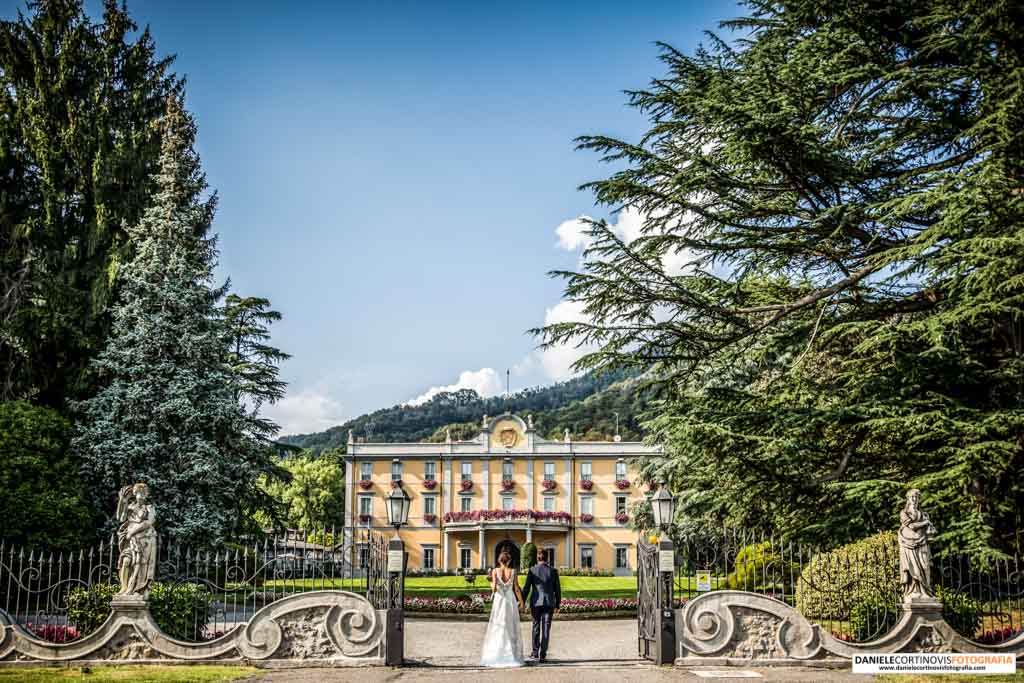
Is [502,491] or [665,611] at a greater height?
[502,491]

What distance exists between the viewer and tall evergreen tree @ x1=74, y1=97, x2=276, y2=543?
20.1 m

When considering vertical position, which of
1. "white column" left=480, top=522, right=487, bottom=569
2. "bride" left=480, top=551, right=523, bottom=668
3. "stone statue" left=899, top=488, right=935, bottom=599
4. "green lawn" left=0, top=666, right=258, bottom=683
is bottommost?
"white column" left=480, top=522, right=487, bottom=569

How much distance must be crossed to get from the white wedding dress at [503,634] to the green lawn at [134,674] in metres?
2.76

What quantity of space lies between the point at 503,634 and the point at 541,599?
688 millimetres

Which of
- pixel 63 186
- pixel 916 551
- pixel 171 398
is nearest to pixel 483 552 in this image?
pixel 171 398

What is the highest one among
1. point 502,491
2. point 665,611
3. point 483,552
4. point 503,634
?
point 502,491

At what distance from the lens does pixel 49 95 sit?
22.1 m

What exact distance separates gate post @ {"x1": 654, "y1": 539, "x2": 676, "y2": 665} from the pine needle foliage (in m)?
2.52

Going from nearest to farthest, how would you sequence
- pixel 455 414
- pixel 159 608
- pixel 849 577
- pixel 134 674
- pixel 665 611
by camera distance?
pixel 134 674
pixel 665 611
pixel 849 577
pixel 159 608
pixel 455 414

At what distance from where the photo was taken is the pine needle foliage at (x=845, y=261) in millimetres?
12336

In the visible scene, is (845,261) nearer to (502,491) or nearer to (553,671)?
(553,671)

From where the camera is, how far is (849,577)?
11.9 meters

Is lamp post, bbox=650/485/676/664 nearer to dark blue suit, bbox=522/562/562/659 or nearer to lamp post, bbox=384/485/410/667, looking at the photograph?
dark blue suit, bbox=522/562/562/659

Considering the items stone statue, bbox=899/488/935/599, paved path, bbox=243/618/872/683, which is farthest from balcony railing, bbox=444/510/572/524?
stone statue, bbox=899/488/935/599
